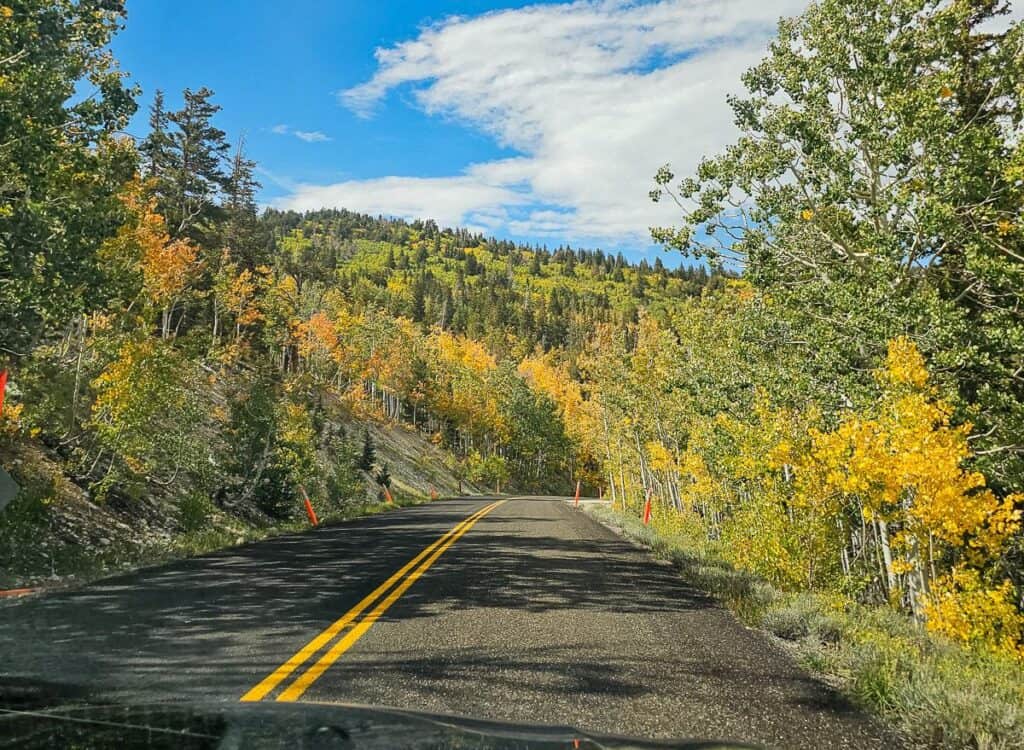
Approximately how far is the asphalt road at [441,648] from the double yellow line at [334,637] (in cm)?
2

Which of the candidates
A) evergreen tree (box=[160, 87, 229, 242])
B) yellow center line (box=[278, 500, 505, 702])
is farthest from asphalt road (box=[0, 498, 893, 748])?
evergreen tree (box=[160, 87, 229, 242])

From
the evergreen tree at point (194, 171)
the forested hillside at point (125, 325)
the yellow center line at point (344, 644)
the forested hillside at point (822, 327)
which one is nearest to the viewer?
the yellow center line at point (344, 644)

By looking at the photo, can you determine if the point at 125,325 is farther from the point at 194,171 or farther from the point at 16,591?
the point at 194,171

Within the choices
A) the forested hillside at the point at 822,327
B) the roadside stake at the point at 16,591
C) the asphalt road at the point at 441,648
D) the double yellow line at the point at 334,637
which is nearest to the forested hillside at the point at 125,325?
the forested hillside at the point at 822,327

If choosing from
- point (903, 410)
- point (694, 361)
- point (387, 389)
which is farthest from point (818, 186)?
point (387, 389)

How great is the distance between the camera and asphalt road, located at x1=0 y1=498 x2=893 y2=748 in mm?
4559

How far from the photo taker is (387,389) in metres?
78.1

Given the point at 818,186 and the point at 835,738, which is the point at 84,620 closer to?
the point at 835,738

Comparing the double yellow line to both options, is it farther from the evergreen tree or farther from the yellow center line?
the evergreen tree

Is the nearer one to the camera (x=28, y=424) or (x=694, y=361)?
(x=28, y=424)

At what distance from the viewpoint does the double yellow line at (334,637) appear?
4.70 meters

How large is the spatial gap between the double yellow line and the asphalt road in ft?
0.08

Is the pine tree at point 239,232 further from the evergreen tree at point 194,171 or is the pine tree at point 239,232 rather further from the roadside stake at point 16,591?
the roadside stake at point 16,591

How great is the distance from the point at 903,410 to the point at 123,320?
46.0ft
